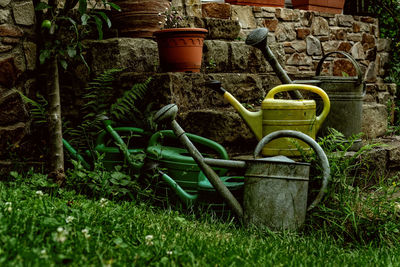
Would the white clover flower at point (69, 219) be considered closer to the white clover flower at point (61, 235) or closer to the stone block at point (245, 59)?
the white clover flower at point (61, 235)

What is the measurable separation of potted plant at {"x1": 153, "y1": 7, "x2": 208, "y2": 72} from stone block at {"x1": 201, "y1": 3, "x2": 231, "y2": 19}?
0.91 metres

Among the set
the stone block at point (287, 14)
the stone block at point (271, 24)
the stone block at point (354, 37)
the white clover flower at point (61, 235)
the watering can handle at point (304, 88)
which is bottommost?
the white clover flower at point (61, 235)

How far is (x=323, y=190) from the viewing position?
2.40m

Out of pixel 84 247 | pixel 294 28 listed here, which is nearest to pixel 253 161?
pixel 84 247

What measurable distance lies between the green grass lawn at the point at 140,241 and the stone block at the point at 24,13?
1084mm

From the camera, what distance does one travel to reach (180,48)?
126 inches

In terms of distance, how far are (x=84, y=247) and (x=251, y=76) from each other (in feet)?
Result: 6.91

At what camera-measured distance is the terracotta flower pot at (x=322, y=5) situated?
493 cm

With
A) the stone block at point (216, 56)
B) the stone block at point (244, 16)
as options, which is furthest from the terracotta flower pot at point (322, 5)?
the stone block at point (216, 56)

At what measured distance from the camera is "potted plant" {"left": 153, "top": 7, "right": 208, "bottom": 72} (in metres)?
3.20

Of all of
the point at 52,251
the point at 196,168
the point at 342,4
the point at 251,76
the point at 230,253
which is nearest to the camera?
the point at 52,251

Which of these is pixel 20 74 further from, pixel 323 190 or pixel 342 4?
pixel 342 4

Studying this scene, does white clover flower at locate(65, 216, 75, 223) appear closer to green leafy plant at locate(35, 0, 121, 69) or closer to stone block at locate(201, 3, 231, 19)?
green leafy plant at locate(35, 0, 121, 69)

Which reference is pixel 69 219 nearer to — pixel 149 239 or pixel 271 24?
pixel 149 239
